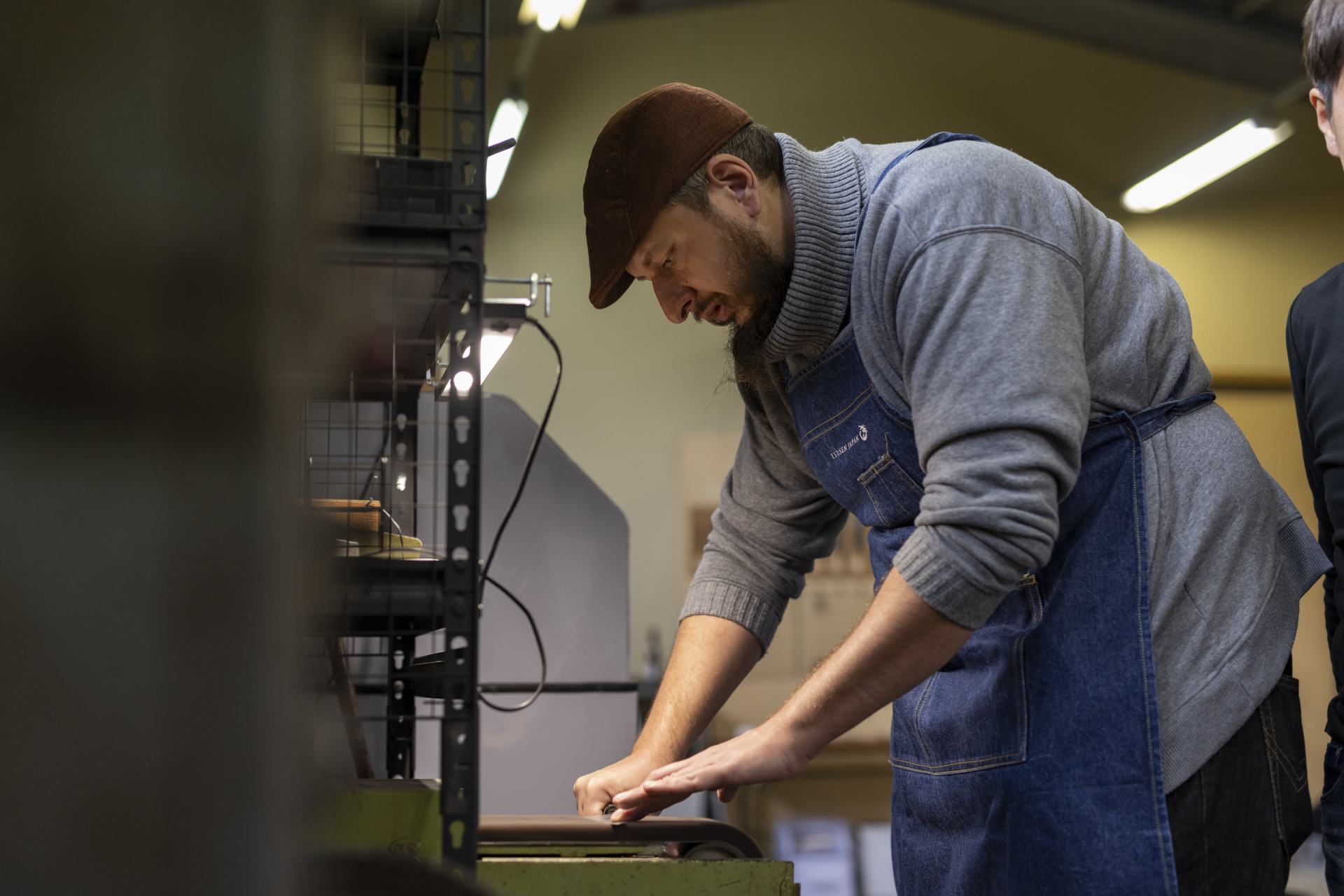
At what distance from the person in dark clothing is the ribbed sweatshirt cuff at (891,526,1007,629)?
428 mm

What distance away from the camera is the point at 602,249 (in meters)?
1.19

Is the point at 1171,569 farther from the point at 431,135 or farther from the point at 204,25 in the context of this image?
the point at 204,25

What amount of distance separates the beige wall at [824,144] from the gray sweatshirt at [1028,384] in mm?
3910

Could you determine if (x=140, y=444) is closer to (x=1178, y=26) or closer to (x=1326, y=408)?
(x=1326, y=408)

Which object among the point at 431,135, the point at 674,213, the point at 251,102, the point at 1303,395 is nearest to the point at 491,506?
the point at 431,135

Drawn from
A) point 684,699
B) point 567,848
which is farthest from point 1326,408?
point 567,848

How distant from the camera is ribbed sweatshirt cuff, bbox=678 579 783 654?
1379 mm

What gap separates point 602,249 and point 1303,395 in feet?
2.37

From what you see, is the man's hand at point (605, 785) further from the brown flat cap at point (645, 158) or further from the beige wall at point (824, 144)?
the beige wall at point (824, 144)

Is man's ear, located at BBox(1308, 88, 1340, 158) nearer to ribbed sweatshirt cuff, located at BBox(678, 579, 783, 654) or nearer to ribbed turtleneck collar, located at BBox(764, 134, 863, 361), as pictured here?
ribbed turtleneck collar, located at BBox(764, 134, 863, 361)

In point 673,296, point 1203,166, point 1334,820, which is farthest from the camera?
point 1203,166

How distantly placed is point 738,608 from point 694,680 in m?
0.10

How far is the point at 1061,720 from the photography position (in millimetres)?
1005

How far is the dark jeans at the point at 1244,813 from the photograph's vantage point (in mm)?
992
